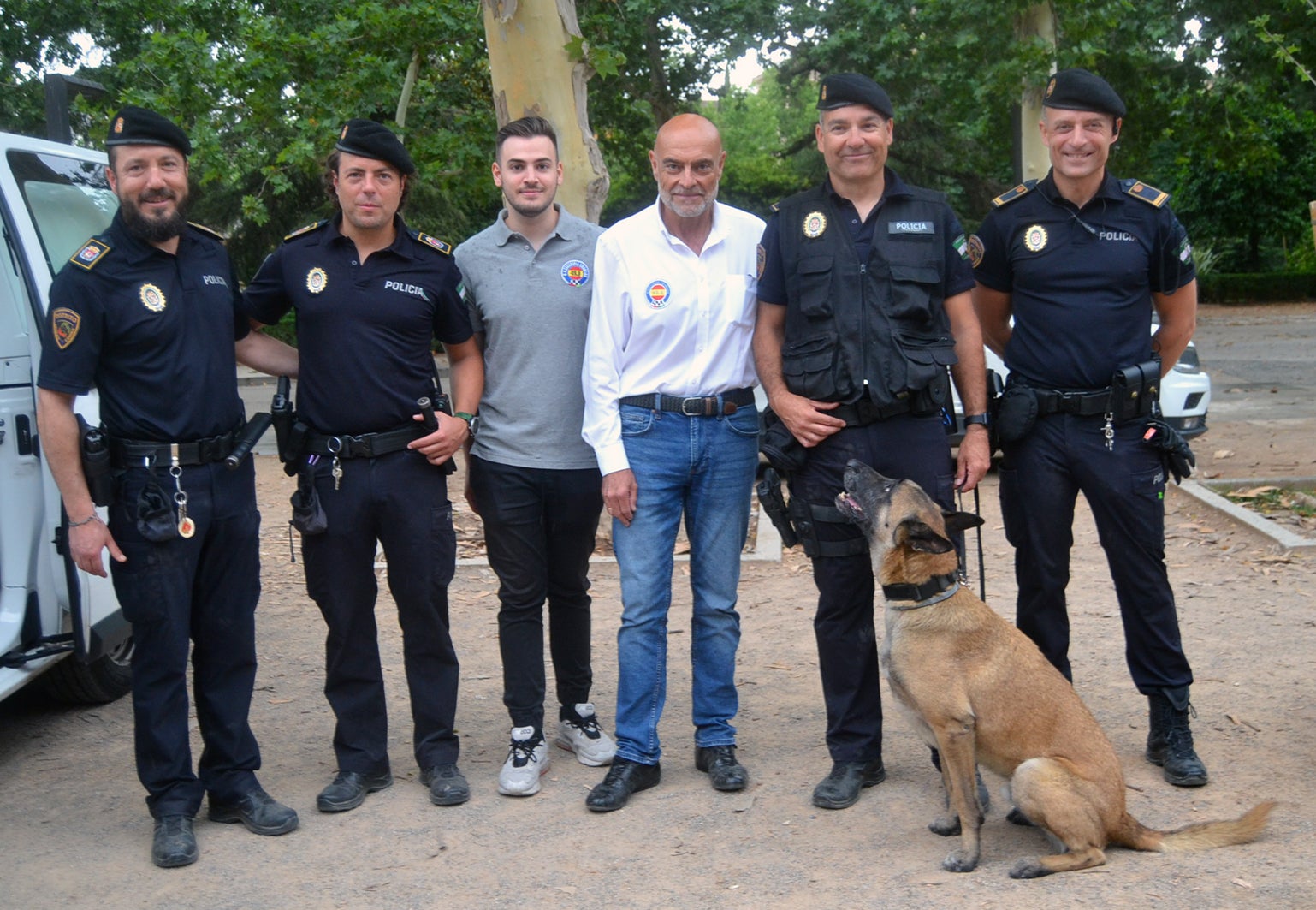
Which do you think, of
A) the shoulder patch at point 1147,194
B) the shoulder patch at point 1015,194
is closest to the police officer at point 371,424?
the shoulder patch at point 1015,194

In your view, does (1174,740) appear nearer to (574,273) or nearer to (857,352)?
(857,352)

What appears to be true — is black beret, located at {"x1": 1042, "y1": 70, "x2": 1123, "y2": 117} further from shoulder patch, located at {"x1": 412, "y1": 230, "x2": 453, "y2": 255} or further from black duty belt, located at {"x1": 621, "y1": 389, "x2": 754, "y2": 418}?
shoulder patch, located at {"x1": 412, "y1": 230, "x2": 453, "y2": 255}

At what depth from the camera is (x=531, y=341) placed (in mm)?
4422

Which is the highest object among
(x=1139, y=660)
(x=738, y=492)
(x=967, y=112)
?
(x=967, y=112)

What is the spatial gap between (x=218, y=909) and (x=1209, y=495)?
301 inches

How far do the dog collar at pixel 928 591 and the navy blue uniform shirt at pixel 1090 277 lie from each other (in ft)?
3.04

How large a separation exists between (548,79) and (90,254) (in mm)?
4636

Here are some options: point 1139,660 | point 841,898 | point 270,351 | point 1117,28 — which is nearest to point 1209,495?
point 1139,660

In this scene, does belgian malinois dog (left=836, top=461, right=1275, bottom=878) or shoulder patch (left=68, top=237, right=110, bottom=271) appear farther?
shoulder patch (left=68, top=237, right=110, bottom=271)

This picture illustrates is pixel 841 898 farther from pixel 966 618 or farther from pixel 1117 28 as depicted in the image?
pixel 1117 28

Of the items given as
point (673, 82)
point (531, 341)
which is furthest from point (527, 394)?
point (673, 82)

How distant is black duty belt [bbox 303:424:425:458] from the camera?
4242mm

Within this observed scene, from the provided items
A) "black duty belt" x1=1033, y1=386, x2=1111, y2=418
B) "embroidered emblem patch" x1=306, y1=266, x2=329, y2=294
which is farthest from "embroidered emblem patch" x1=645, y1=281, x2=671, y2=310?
"black duty belt" x1=1033, y1=386, x2=1111, y2=418

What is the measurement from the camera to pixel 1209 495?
9062 millimetres
